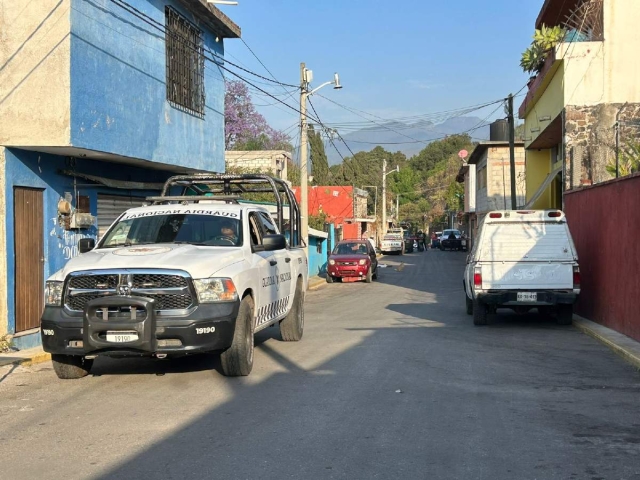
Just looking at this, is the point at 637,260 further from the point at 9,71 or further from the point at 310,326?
the point at 9,71

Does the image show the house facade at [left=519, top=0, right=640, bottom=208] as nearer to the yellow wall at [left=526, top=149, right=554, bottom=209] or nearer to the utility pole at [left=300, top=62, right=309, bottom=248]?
the yellow wall at [left=526, top=149, right=554, bottom=209]

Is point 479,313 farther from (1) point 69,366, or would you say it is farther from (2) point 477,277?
(1) point 69,366

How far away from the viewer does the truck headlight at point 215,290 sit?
26.6 ft

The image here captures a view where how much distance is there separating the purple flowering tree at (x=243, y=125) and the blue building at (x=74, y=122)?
96.8ft

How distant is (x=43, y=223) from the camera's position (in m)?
12.5

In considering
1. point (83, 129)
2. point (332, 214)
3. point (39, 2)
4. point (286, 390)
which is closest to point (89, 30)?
point (39, 2)

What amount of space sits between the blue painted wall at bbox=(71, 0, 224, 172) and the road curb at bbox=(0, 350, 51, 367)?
340cm

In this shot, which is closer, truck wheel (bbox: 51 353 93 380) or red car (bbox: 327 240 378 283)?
truck wheel (bbox: 51 353 93 380)

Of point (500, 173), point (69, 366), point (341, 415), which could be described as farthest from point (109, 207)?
point (500, 173)

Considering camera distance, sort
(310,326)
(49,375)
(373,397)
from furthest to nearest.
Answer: (310,326) → (49,375) → (373,397)

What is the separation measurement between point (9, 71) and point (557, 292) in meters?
10.1

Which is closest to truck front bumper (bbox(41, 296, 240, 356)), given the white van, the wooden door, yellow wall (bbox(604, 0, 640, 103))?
the wooden door

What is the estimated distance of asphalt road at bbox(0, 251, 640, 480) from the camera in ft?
18.0

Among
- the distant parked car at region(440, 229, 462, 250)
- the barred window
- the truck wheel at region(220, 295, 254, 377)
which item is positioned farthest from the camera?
the distant parked car at region(440, 229, 462, 250)
